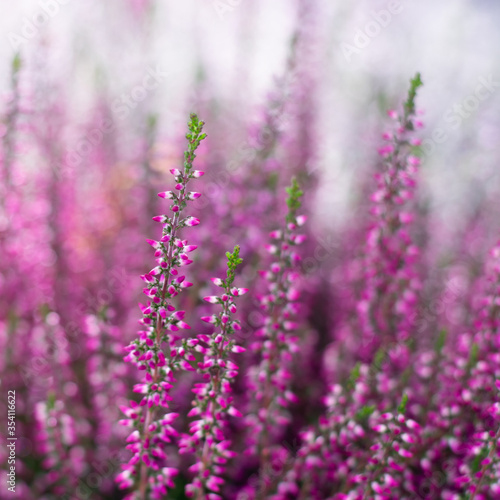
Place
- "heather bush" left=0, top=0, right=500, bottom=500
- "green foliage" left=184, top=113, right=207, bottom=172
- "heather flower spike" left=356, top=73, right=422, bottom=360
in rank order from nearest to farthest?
"green foliage" left=184, top=113, right=207, bottom=172
"heather bush" left=0, top=0, right=500, bottom=500
"heather flower spike" left=356, top=73, right=422, bottom=360

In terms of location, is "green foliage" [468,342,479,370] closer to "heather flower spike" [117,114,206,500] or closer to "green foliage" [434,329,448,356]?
"green foliage" [434,329,448,356]

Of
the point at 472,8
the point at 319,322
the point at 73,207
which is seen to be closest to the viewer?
the point at 73,207

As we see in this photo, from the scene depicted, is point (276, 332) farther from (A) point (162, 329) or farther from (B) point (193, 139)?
(B) point (193, 139)

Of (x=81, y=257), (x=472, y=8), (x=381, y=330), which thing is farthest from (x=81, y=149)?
(x=472, y=8)

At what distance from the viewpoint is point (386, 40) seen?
591 cm

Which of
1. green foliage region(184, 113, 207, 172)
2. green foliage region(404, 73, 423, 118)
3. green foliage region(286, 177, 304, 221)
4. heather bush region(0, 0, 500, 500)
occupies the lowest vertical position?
heather bush region(0, 0, 500, 500)

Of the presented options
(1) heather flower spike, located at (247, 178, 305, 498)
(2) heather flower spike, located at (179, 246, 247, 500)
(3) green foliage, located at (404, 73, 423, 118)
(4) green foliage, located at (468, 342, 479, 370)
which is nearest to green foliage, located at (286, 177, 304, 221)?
(1) heather flower spike, located at (247, 178, 305, 498)

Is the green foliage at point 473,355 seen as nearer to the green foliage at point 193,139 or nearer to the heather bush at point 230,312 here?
the heather bush at point 230,312

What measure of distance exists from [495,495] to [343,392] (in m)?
0.82

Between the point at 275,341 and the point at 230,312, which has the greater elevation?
the point at 230,312

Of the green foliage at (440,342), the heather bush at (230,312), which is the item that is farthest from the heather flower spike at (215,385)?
the green foliage at (440,342)

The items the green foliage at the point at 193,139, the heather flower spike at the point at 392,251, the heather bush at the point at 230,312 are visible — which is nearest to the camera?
the green foliage at the point at 193,139

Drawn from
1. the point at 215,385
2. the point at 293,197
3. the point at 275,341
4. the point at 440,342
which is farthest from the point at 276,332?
the point at 440,342

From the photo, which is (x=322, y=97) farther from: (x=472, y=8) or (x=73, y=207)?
(x=73, y=207)
